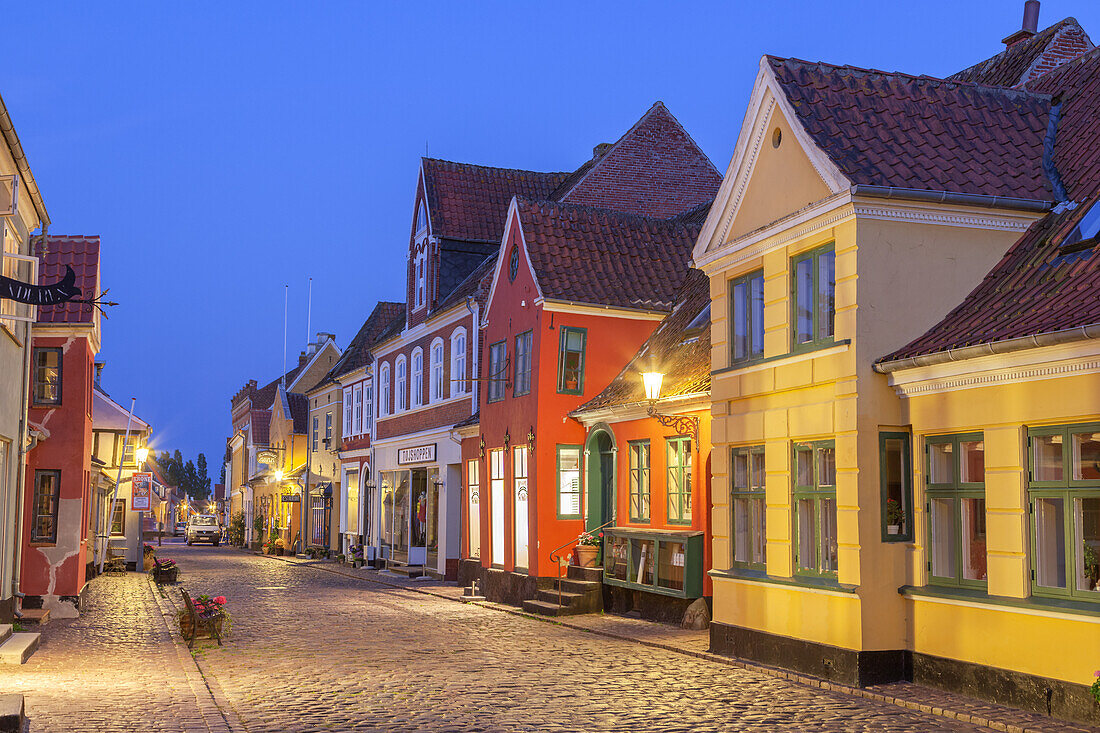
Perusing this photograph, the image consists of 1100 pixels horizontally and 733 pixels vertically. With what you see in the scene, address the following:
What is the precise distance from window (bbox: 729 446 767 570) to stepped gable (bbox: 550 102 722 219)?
16.8 meters

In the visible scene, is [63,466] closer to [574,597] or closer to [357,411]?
[574,597]

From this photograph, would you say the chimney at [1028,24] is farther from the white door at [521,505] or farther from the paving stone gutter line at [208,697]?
the paving stone gutter line at [208,697]

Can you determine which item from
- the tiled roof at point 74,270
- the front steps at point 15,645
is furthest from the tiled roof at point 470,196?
the front steps at point 15,645

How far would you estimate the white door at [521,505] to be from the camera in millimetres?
25328

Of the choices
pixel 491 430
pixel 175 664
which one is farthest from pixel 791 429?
pixel 491 430

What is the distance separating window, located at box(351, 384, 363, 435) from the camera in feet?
144

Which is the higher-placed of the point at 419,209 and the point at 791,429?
the point at 419,209

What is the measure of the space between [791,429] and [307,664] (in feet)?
21.9

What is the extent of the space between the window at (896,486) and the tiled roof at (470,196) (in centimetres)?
2204

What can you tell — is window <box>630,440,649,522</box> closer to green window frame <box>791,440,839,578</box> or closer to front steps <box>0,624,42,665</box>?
green window frame <box>791,440,839,578</box>

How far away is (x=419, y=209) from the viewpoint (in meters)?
35.6

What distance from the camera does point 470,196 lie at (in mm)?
35125

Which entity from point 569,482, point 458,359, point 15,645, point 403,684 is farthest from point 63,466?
point 458,359

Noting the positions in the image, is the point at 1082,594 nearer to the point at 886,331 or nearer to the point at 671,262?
the point at 886,331
